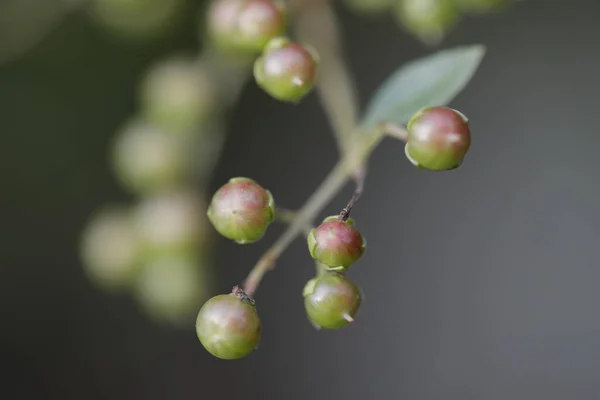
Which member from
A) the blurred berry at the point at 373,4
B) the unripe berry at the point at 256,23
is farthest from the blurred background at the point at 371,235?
the unripe berry at the point at 256,23

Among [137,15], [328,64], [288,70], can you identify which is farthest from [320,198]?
[137,15]

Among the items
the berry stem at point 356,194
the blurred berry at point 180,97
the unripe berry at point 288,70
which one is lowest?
the berry stem at point 356,194

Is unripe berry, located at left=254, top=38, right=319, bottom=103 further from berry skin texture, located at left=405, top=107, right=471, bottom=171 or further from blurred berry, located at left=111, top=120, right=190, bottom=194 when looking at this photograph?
blurred berry, located at left=111, top=120, right=190, bottom=194

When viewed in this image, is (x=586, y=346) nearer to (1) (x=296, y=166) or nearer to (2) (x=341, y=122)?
(1) (x=296, y=166)

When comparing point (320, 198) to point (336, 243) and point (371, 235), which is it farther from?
point (371, 235)

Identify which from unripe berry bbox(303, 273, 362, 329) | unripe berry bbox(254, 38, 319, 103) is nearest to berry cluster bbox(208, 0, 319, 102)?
unripe berry bbox(254, 38, 319, 103)

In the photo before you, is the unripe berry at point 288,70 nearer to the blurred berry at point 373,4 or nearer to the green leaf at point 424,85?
the green leaf at point 424,85
